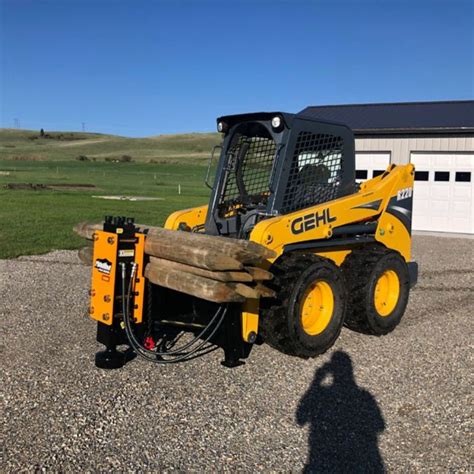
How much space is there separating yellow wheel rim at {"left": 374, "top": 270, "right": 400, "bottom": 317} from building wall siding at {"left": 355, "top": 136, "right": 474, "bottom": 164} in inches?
391

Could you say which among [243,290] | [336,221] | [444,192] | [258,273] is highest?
[444,192]

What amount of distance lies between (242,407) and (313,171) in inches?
109

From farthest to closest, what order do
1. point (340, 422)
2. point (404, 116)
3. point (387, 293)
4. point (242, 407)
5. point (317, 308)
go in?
point (404, 116) < point (387, 293) < point (317, 308) < point (242, 407) < point (340, 422)

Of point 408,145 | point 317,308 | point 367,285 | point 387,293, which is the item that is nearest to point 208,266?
point 317,308

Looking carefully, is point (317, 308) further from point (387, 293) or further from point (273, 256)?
point (387, 293)

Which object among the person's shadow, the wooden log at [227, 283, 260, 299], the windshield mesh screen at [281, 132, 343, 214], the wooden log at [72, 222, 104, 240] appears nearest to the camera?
the person's shadow

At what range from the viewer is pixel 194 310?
549 cm

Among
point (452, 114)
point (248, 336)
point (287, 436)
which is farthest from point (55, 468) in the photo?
point (452, 114)

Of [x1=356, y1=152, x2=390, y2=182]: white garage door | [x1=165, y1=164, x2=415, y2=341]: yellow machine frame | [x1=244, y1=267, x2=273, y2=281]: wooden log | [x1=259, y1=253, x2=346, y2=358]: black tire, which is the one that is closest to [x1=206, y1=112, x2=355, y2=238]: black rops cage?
[x1=165, y1=164, x2=415, y2=341]: yellow machine frame

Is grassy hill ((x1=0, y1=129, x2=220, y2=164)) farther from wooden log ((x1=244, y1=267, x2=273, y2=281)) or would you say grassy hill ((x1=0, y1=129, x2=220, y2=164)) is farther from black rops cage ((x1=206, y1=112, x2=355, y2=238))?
wooden log ((x1=244, y1=267, x2=273, y2=281))

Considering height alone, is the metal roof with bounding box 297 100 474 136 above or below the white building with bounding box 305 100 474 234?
above

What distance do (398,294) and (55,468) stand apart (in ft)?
15.0

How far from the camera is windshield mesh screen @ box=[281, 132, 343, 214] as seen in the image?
5.86m

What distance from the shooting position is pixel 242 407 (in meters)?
4.50
